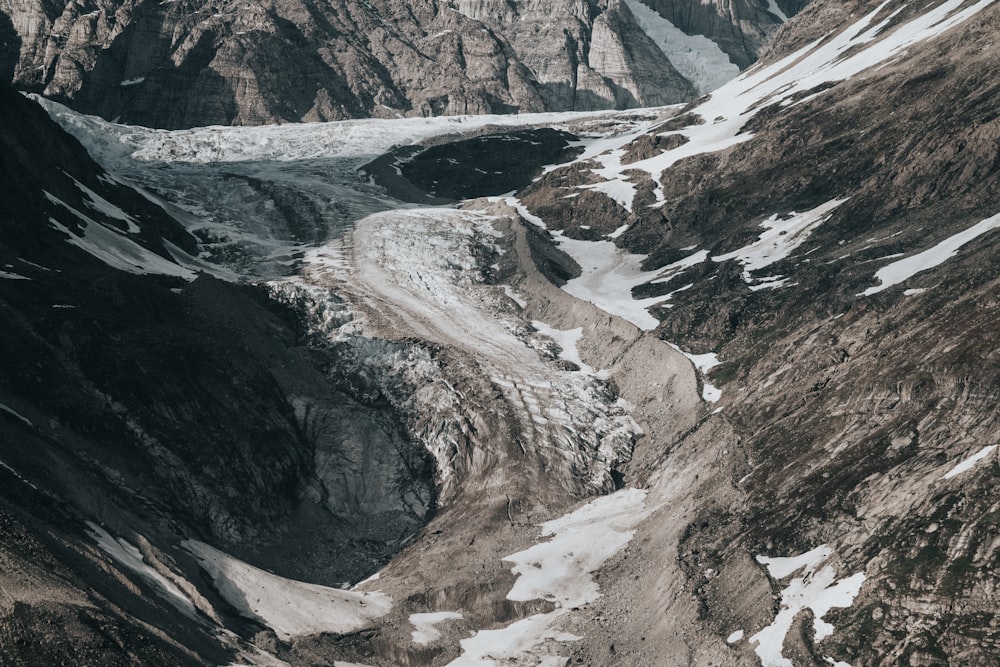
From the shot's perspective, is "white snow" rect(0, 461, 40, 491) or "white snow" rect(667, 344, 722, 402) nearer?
"white snow" rect(0, 461, 40, 491)

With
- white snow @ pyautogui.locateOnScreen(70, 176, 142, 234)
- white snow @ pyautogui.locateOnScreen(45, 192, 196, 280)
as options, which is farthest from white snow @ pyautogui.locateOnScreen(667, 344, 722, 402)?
white snow @ pyautogui.locateOnScreen(70, 176, 142, 234)

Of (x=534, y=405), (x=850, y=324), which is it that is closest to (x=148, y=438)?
(x=534, y=405)

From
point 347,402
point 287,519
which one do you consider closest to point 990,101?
point 347,402

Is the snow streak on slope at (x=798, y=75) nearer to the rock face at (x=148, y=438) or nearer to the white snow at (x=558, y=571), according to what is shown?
the rock face at (x=148, y=438)

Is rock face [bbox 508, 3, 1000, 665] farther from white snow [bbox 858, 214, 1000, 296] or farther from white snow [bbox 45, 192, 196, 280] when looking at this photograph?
white snow [bbox 45, 192, 196, 280]

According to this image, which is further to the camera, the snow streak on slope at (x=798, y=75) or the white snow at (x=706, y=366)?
the snow streak on slope at (x=798, y=75)

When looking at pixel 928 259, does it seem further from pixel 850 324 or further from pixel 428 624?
pixel 428 624

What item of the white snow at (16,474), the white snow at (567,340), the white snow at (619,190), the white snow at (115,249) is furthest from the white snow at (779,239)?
the white snow at (16,474)
